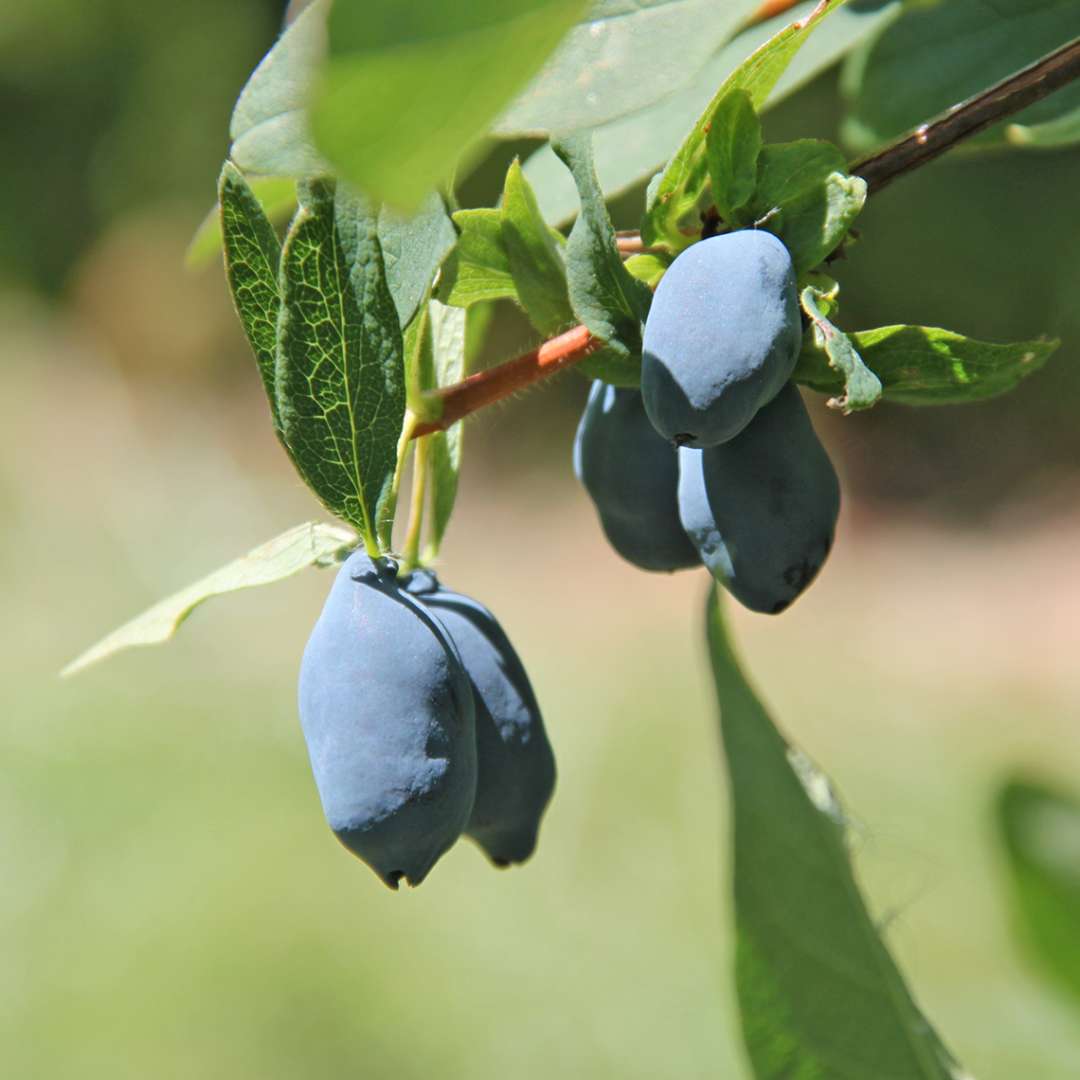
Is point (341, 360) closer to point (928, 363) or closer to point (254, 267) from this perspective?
point (254, 267)

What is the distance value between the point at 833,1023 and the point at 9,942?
7.95 ft

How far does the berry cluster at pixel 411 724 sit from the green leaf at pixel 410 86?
0.70ft

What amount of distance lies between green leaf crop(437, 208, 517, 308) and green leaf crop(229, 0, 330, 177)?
7cm

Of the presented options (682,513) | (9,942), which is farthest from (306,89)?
(9,942)

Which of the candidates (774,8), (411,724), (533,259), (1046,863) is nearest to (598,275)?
(533,259)

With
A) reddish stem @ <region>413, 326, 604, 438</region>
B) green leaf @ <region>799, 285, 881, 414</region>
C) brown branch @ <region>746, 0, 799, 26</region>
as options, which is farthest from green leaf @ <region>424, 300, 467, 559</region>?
brown branch @ <region>746, 0, 799, 26</region>

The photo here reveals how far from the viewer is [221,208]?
1.47 ft

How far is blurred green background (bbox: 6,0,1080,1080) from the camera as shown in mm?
2451

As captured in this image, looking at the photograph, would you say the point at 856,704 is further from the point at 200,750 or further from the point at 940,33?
the point at 940,33

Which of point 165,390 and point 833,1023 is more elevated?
point 833,1023

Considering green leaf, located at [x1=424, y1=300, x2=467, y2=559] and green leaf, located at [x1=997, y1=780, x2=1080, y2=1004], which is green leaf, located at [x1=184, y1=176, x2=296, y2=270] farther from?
green leaf, located at [x1=997, y1=780, x2=1080, y2=1004]

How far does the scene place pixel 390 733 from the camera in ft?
1.45

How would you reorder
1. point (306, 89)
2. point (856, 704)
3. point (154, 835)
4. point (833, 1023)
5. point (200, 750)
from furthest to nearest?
point (856, 704)
point (200, 750)
point (154, 835)
point (833, 1023)
point (306, 89)

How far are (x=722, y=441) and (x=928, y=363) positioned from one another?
8 cm
